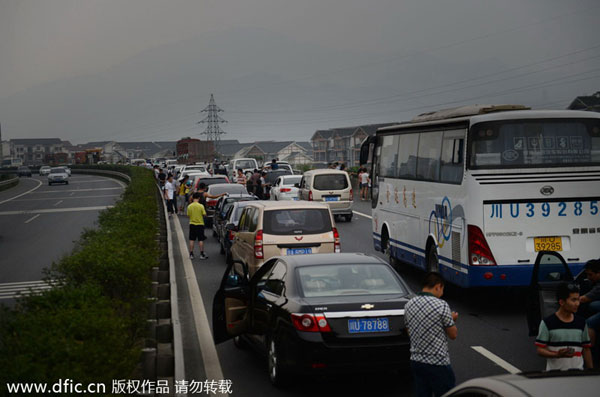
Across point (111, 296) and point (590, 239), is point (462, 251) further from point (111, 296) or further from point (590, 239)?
point (111, 296)

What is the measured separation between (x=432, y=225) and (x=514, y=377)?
37.1 feet

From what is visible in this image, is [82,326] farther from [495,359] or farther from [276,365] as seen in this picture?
[495,359]

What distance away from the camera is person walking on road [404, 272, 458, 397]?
22.3 ft

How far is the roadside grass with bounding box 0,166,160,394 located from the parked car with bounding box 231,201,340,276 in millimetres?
4461

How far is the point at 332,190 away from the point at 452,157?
17.9 m

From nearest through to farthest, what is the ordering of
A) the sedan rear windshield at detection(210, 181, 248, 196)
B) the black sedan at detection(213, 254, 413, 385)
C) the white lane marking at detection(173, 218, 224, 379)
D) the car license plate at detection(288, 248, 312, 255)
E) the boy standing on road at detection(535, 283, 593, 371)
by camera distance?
the boy standing on road at detection(535, 283, 593, 371) < the black sedan at detection(213, 254, 413, 385) < the white lane marking at detection(173, 218, 224, 379) < the car license plate at detection(288, 248, 312, 255) < the sedan rear windshield at detection(210, 181, 248, 196)

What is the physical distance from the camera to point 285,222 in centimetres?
1566

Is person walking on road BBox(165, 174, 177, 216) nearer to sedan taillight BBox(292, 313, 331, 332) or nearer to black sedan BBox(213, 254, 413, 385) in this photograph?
black sedan BBox(213, 254, 413, 385)

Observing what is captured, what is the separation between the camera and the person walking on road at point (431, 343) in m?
6.81

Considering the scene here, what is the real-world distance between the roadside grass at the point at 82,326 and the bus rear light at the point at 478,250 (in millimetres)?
5160

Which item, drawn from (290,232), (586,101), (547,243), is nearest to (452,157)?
(547,243)

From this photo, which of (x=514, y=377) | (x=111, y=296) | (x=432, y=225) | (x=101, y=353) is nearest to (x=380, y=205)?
(x=432, y=225)

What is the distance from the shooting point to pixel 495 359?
1036 centimetres

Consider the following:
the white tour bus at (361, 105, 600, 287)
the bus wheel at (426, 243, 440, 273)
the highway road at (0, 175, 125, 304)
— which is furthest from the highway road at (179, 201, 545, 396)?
the highway road at (0, 175, 125, 304)
